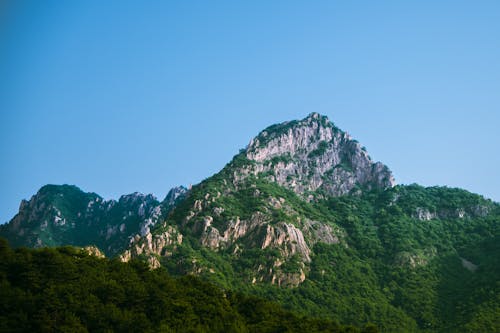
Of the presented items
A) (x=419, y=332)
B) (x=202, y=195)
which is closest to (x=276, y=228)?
(x=202, y=195)

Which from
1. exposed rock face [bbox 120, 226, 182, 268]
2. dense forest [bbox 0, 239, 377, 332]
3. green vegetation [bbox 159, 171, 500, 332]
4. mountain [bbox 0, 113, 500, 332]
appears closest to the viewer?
dense forest [bbox 0, 239, 377, 332]

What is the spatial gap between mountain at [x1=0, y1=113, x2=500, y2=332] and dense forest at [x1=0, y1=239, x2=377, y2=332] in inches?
1485

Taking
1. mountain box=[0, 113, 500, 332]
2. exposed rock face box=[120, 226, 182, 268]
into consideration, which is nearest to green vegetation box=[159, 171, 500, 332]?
mountain box=[0, 113, 500, 332]

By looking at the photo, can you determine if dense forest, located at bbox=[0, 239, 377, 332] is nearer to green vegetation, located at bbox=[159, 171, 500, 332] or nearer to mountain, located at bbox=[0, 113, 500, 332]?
mountain, located at bbox=[0, 113, 500, 332]

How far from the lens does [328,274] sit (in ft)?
450

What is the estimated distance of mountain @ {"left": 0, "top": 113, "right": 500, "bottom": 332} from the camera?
119m

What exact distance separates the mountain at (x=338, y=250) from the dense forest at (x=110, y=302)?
3773 centimetres

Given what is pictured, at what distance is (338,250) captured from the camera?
15200 centimetres

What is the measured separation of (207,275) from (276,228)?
2962 centimetres

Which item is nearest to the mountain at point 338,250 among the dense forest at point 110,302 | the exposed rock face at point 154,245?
the exposed rock face at point 154,245

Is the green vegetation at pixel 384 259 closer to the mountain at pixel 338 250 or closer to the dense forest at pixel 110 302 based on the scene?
the mountain at pixel 338 250

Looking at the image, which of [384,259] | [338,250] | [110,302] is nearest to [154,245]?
[338,250]

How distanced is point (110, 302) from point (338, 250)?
9734 centimetres

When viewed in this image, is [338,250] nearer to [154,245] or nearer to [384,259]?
[384,259]
